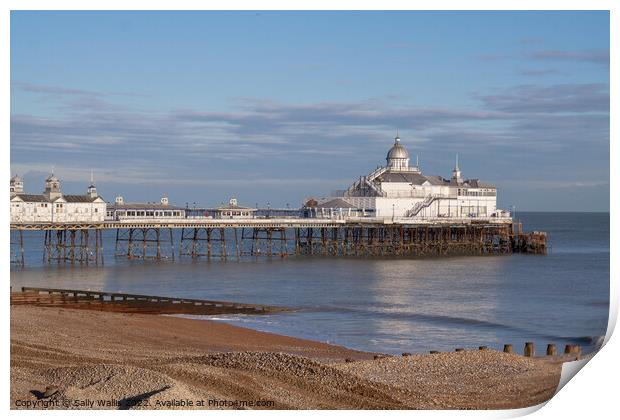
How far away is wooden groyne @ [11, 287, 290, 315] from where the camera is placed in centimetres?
3091

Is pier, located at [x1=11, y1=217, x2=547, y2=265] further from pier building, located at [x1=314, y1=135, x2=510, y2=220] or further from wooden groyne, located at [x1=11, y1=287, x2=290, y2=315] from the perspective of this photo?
wooden groyne, located at [x1=11, y1=287, x2=290, y2=315]

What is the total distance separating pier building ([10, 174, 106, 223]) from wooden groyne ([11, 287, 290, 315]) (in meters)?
16.8

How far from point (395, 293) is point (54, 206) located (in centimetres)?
2048

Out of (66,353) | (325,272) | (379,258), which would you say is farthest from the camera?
(379,258)

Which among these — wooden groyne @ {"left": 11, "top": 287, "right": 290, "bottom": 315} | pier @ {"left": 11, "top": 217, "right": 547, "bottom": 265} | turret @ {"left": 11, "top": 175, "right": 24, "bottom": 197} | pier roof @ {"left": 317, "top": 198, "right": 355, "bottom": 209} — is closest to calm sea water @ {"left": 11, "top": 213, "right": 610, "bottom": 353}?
wooden groyne @ {"left": 11, "top": 287, "right": 290, "bottom": 315}

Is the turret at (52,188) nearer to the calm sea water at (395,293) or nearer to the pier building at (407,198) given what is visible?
the calm sea water at (395,293)

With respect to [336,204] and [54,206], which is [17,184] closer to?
[54,206]

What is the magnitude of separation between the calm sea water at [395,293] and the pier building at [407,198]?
11.8m

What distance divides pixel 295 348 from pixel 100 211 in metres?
32.3

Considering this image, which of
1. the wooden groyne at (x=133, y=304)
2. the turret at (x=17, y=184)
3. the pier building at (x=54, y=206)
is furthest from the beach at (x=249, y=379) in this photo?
the turret at (x=17, y=184)

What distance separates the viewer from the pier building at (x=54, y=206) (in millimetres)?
50066
